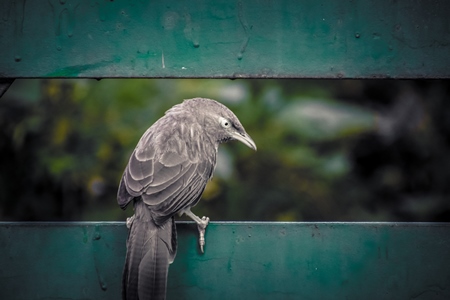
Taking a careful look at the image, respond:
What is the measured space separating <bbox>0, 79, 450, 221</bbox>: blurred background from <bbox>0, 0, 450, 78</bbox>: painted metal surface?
3.62 ft

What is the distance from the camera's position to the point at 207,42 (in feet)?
12.5

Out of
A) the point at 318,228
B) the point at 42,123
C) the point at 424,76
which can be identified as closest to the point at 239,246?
the point at 318,228

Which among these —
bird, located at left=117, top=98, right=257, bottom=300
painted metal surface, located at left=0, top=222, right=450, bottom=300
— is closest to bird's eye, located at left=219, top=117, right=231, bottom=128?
bird, located at left=117, top=98, right=257, bottom=300

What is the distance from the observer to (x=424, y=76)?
3805 mm

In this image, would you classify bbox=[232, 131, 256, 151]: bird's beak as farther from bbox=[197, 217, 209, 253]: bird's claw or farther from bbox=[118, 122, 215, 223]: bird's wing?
bbox=[197, 217, 209, 253]: bird's claw

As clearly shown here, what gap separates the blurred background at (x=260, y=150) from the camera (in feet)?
16.3

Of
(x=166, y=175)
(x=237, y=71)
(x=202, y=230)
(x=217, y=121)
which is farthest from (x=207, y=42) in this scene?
(x=202, y=230)

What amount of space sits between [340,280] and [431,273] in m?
0.49

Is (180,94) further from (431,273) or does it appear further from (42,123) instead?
(431,273)

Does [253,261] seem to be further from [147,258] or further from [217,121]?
[217,121]

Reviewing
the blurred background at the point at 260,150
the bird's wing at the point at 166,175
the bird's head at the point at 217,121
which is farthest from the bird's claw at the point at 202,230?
the blurred background at the point at 260,150

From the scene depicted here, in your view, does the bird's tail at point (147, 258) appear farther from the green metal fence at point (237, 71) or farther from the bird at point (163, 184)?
the green metal fence at point (237, 71)

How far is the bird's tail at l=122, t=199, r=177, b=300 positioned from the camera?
136 inches

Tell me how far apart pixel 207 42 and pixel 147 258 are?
120cm
